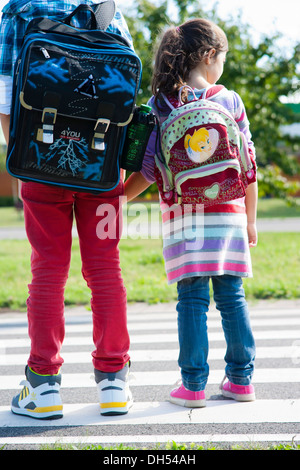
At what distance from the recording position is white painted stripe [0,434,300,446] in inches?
90.3

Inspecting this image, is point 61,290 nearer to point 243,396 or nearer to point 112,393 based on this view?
point 112,393

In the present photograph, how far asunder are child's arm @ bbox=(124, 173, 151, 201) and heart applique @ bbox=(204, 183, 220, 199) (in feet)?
1.17

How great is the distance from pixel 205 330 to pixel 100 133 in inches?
39.9

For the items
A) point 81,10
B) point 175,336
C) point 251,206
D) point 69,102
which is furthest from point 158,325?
point 81,10

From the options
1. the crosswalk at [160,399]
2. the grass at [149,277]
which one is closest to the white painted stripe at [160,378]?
the crosswalk at [160,399]

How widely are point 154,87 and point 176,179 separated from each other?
479 mm

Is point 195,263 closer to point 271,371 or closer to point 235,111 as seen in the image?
point 235,111

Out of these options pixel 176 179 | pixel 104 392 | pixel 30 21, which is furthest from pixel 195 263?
pixel 30 21

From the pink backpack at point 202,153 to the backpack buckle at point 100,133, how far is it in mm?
295

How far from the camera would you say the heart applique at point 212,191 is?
2.60m

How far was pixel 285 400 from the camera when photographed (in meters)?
2.85

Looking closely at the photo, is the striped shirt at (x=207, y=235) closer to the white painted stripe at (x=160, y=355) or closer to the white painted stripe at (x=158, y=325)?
the white painted stripe at (x=160, y=355)

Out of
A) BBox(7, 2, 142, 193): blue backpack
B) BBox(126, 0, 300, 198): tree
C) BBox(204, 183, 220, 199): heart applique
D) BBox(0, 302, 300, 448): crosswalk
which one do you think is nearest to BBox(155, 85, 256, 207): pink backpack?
BBox(204, 183, 220, 199): heart applique

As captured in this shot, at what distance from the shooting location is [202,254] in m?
2.72
